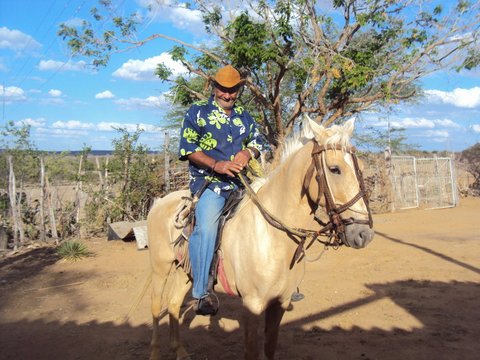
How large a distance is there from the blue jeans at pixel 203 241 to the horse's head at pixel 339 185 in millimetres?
956

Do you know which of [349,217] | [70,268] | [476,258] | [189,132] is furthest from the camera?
[70,268]

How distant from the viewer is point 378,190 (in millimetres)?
17891

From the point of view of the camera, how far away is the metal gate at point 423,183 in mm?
17766

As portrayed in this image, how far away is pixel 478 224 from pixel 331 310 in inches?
381

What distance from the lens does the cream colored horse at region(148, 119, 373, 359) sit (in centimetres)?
269

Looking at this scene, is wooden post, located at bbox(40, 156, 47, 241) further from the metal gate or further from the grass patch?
the metal gate

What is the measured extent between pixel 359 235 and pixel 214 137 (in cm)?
168

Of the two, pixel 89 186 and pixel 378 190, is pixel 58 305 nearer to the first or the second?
pixel 89 186

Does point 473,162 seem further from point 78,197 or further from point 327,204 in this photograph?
point 327,204

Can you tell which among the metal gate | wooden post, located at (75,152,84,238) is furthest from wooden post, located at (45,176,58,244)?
the metal gate

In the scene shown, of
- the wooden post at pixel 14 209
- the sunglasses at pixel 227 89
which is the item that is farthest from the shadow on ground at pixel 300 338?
the wooden post at pixel 14 209

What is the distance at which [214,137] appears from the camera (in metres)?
3.69

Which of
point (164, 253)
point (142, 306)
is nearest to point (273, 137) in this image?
point (142, 306)

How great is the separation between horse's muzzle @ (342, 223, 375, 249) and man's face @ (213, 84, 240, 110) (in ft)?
5.63
